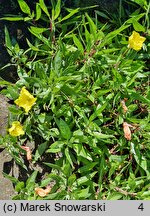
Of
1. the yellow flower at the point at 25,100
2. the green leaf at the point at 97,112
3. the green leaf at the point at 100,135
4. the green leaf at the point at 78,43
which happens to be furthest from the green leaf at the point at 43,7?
the green leaf at the point at 100,135

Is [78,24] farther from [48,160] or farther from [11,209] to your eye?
[11,209]

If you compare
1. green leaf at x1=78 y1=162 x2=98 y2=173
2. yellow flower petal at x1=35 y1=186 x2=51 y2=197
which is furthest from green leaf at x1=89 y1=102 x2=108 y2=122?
yellow flower petal at x1=35 y1=186 x2=51 y2=197

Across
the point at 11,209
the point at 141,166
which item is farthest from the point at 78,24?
the point at 11,209

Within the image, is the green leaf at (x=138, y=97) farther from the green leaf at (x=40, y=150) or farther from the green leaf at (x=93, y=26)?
the green leaf at (x=40, y=150)

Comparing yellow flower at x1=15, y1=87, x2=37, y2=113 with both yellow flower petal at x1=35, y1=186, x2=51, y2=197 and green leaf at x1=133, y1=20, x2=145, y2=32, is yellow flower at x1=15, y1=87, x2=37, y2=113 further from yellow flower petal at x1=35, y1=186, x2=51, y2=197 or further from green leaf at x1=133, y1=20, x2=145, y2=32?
green leaf at x1=133, y1=20, x2=145, y2=32

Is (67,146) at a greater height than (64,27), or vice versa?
(64,27)

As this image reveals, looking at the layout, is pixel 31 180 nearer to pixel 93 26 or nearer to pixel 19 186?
pixel 19 186
